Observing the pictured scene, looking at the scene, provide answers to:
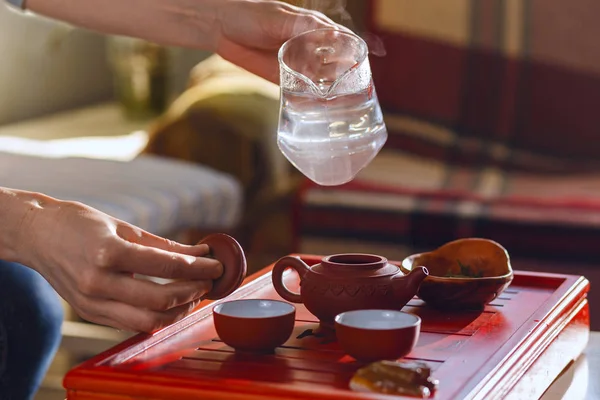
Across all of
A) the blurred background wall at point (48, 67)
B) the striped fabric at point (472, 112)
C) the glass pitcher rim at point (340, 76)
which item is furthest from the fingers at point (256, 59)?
the blurred background wall at point (48, 67)

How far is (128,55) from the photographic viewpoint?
362 centimetres

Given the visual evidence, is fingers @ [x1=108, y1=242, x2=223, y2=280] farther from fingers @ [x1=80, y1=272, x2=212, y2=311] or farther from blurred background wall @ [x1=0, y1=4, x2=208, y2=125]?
blurred background wall @ [x1=0, y1=4, x2=208, y2=125]

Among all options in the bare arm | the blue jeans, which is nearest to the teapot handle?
the bare arm

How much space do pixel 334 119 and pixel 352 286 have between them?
21cm

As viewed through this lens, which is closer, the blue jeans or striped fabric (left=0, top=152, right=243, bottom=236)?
the blue jeans

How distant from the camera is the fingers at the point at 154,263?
1098 mm

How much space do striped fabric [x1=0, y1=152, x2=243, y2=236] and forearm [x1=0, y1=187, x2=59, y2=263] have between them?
101 cm

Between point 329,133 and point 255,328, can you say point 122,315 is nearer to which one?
point 255,328

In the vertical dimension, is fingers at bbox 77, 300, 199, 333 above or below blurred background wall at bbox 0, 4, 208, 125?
above

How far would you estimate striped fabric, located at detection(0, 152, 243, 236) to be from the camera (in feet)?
7.65

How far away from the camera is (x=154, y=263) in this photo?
43.8 inches

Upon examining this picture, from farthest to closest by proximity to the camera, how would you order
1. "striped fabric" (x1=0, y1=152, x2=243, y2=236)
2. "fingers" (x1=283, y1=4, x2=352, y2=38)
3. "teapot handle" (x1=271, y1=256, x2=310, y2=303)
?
1. "striped fabric" (x1=0, y1=152, x2=243, y2=236)
2. "fingers" (x1=283, y1=4, x2=352, y2=38)
3. "teapot handle" (x1=271, y1=256, x2=310, y2=303)

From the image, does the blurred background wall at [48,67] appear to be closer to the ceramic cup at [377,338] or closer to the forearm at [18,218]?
the forearm at [18,218]

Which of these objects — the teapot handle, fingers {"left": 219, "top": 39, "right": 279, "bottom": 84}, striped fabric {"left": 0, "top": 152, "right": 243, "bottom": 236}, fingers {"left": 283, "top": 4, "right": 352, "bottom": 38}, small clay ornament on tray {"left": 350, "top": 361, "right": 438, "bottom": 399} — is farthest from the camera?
striped fabric {"left": 0, "top": 152, "right": 243, "bottom": 236}
